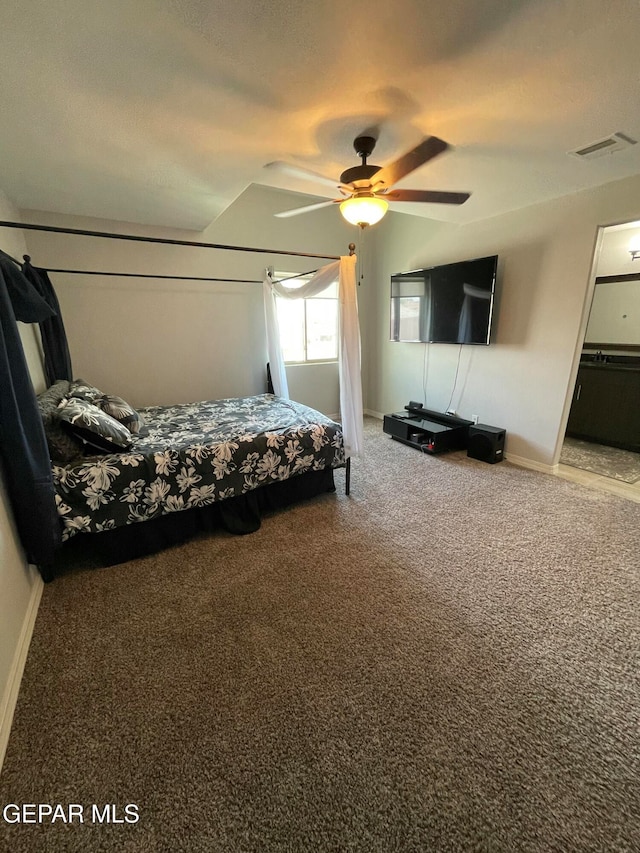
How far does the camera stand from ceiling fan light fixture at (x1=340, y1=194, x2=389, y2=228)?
1.89 metres

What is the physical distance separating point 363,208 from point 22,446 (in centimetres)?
218

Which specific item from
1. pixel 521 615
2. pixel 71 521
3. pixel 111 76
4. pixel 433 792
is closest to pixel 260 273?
pixel 111 76

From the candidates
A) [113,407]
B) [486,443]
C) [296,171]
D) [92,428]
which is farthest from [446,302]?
[92,428]

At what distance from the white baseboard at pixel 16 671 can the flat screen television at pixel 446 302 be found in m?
4.17

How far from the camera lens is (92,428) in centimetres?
204

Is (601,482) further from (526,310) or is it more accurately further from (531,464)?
(526,310)

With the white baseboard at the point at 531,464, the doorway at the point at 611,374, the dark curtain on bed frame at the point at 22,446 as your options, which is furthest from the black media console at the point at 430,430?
the dark curtain on bed frame at the point at 22,446

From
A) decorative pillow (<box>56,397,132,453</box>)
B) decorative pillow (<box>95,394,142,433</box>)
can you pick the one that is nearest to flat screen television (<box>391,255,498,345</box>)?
decorative pillow (<box>95,394,142,433</box>)

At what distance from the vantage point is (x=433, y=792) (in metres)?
1.06

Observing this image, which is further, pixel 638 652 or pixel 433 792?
pixel 638 652

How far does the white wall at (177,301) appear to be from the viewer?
134 inches

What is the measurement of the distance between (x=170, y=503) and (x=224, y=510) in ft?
1.31

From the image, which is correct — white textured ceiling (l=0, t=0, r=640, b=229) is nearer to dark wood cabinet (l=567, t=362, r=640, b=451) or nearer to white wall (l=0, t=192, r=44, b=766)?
white wall (l=0, t=192, r=44, b=766)

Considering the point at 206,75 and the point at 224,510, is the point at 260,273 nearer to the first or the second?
the point at 206,75
